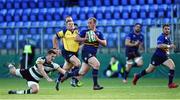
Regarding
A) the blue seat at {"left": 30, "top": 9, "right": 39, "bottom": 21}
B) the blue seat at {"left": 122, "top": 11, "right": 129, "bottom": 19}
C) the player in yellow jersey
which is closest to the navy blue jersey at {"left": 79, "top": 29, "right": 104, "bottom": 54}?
the player in yellow jersey

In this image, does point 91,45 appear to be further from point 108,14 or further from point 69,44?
point 108,14

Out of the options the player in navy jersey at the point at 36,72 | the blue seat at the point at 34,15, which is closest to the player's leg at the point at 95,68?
the player in navy jersey at the point at 36,72

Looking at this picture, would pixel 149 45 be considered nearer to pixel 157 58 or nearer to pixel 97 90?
pixel 157 58

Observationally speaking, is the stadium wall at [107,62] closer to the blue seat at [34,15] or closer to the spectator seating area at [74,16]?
the spectator seating area at [74,16]

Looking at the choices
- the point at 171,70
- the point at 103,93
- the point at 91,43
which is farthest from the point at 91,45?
the point at 171,70

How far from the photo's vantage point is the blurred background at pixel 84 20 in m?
28.4

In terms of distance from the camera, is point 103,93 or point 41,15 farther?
point 41,15

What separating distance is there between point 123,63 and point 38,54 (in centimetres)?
421

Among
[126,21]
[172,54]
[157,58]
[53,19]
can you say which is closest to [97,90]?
[157,58]

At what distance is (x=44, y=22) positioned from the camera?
111 ft

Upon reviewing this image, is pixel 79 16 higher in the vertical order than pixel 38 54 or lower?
higher

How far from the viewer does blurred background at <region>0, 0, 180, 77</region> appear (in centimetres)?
2836

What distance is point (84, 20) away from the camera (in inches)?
1302

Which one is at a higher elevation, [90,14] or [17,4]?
[17,4]
